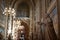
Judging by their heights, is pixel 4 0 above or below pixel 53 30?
above

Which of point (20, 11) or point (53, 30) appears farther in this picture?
point (20, 11)

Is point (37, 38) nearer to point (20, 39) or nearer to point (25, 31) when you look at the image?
point (20, 39)

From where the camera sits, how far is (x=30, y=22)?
21656 mm

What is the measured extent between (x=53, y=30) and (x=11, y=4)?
13.3m

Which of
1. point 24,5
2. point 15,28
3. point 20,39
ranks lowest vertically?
point 20,39

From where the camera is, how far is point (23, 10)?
22.4 metres

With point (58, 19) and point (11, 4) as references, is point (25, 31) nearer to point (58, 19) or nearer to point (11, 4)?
point (11, 4)

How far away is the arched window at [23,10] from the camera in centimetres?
2227

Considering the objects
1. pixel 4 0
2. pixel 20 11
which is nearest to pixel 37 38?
pixel 20 11

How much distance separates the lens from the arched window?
877 inches

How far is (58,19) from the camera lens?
867 cm

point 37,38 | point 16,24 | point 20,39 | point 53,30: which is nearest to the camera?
point 53,30

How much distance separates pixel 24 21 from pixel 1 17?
3.79 m

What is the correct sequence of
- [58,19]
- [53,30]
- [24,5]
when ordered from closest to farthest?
[58,19]
[53,30]
[24,5]
